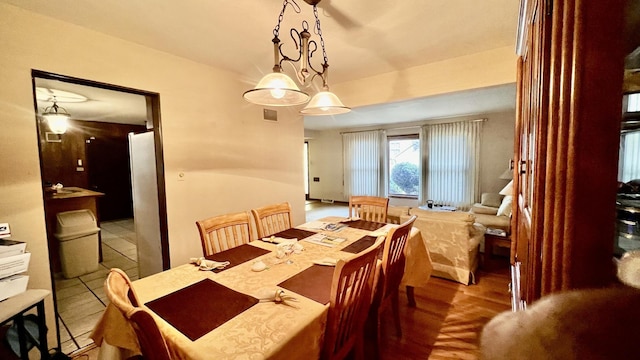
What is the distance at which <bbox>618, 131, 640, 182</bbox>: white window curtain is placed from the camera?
364mm

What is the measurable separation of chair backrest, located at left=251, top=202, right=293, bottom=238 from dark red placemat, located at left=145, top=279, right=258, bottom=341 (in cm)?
89

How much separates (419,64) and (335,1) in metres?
1.49

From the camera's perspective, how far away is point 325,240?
190cm

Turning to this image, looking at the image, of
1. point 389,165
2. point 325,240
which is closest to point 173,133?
point 325,240

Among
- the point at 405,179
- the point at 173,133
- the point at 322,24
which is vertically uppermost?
the point at 322,24

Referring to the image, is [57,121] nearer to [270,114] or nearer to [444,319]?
[270,114]

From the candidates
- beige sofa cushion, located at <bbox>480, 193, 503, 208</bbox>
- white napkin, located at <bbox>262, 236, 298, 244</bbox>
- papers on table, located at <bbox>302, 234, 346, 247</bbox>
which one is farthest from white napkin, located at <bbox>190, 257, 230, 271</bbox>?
beige sofa cushion, located at <bbox>480, 193, 503, 208</bbox>

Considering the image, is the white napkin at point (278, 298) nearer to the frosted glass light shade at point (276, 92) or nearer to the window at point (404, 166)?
the frosted glass light shade at point (276, 92)

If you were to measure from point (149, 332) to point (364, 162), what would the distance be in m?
6.70

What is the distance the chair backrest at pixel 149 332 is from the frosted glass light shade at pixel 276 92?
116cm

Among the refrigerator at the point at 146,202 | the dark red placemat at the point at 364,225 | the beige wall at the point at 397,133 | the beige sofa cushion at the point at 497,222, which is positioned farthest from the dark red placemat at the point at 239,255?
the beige wall at the point at 397,133

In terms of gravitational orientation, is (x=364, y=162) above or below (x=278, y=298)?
above

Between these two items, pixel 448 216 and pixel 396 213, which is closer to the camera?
pixel 448 216

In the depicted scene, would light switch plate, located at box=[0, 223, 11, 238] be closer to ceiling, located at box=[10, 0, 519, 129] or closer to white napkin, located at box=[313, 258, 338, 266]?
ceiling, located at box=[10, 0, 519, 129]
